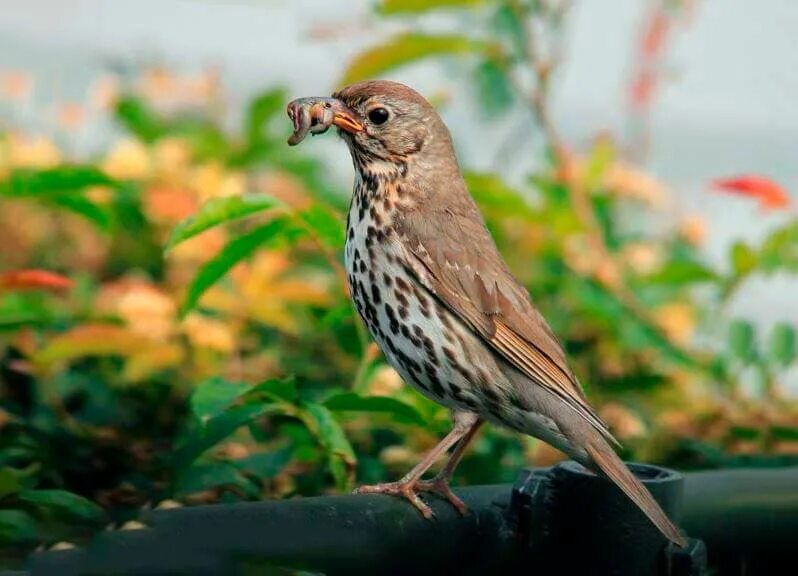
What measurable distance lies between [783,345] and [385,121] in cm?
153

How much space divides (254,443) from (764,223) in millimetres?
4172

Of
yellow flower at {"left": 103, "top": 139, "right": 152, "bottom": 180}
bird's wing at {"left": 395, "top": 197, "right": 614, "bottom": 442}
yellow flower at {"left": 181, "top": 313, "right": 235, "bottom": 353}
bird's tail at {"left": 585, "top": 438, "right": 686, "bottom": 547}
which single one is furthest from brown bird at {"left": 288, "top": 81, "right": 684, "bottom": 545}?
yellow flower at {"left": 103, "top": 139, "right": 152, "bottom": 180}

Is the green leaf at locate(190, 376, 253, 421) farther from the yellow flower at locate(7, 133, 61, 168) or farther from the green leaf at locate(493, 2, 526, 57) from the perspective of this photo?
the yellow flower at locate(7, 133, 61, 168)

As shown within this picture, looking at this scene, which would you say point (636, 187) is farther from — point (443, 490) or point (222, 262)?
point (443, 490)

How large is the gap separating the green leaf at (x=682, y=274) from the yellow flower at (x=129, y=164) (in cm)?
150

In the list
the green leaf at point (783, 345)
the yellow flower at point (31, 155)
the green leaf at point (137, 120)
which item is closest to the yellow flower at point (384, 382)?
the green leaf at point (783, 345)

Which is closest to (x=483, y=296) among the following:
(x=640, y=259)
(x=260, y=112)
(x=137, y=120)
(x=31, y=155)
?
(x=640, y=259)

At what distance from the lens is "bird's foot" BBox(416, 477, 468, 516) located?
8.84 ft

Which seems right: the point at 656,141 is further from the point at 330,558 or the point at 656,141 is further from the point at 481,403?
the point at 330,558

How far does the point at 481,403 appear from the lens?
299 centimetres

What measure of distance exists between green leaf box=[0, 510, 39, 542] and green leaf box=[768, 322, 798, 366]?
87.5 inches

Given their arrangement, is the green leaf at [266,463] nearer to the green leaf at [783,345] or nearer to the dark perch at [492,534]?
the dark perch at [492,534]

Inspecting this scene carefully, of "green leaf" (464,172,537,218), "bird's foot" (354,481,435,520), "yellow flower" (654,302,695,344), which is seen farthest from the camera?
"yellow flower" (654,302,695,344)

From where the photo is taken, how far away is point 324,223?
3213 mm
